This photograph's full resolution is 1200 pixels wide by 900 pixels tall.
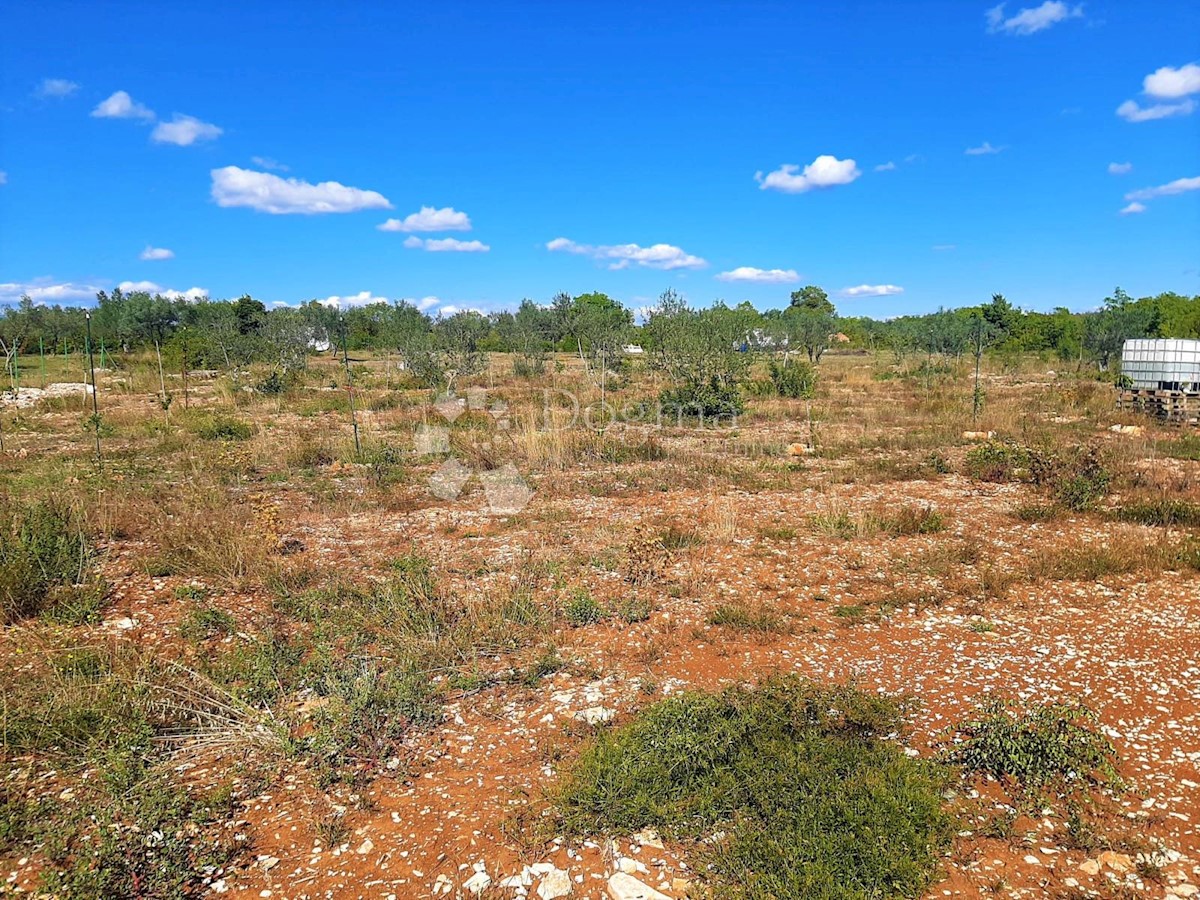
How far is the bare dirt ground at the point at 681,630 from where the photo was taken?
288 cm

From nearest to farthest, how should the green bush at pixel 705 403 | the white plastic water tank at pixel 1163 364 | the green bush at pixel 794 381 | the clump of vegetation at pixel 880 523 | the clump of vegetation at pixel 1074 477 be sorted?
the clump of vegetation at pixel 880 523 → the clump of vegetation at pixel 1074 477 → the white plastic water tank at pixel 1163 364 → the green bush at pixel 705 403 → the green bush at pixel 794 381

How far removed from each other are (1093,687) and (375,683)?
15.4ft

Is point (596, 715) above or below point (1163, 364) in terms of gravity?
below

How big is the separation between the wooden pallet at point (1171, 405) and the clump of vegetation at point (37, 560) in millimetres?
19564

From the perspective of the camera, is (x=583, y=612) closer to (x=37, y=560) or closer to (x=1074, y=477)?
(x=37, y=560)

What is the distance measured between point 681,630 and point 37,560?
5470 mm

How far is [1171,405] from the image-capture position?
1469 cm

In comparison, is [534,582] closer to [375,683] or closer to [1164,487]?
[375,683]

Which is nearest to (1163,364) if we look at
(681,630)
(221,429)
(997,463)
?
(997,463)

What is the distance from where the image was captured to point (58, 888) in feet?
8.69

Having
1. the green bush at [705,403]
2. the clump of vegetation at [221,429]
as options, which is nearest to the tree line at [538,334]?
the green bush at [705,403]

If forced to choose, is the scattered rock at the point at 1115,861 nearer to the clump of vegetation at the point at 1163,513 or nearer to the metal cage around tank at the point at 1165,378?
the clump of vegetation at the point at 1163,513

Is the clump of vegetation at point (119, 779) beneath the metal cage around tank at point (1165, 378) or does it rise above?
beneath

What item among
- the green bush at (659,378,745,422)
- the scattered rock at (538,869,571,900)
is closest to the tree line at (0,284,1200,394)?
the green bush at (659,378,745,422)
